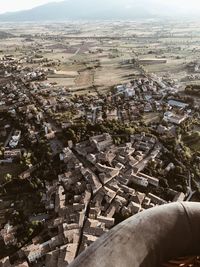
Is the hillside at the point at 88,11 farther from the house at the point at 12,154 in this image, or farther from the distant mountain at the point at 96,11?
the house at the point at 12,154

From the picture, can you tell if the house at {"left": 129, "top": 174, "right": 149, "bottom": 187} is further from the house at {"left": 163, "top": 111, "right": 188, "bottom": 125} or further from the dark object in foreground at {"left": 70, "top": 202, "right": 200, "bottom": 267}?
the dark object in foreground at {"left": 70, "top": 202, "right": 200, "bottom": 267}

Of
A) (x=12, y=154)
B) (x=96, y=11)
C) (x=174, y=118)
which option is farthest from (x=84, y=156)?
(x=96, y=11)

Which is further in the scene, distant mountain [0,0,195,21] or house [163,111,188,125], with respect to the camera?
distant mountain [0,0,195,21]

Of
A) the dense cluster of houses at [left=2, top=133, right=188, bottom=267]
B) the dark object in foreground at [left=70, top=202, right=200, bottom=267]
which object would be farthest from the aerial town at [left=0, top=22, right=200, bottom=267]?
the dark object in foreground at [left=70, top=202, right=200, bottom=267]

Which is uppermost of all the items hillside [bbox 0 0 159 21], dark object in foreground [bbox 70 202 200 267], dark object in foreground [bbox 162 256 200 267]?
dark object in foreground [bbox 70 202 200 267]

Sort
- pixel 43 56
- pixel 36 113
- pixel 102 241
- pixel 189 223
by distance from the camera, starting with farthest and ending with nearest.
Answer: pixel 43 56 < pixel 36 113 < pixel 189 223 < pixel 102 241

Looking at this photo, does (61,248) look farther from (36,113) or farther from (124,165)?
(36,113)

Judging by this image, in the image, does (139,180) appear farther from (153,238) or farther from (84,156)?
(153,238)

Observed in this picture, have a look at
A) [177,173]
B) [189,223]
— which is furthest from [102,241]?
[177,173]
